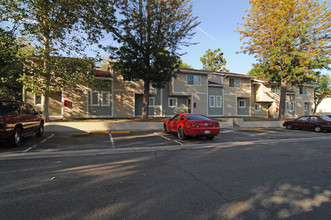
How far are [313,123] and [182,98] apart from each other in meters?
14.8

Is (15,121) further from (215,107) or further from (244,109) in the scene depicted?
(244,109)

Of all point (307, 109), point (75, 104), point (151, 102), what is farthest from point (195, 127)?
point (307, 109)

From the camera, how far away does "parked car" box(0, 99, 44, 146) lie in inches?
267

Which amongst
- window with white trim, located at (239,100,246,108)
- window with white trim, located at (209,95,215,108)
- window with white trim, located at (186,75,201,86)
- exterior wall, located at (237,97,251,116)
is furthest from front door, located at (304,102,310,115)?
window with white trim, located at (186,75,201,86)

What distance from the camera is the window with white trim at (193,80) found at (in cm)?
2486

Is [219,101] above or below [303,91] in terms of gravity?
below

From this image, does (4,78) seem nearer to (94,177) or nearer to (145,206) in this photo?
(94,177)

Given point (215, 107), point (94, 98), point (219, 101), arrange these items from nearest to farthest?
point (94, 98) → point (215, 107) → point (219, 101)

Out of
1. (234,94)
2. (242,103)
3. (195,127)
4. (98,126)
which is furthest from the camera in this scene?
(242,103)

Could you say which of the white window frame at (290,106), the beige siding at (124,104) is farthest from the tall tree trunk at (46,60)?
the white window frame at (290,106)

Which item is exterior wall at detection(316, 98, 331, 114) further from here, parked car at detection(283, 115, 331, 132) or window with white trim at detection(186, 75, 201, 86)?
window with white trim at detection(186, 75, 201, 86)

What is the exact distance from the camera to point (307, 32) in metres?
21.7

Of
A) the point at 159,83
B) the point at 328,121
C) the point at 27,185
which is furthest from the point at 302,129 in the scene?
the point at 27,185

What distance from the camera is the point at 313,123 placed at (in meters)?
15.6
